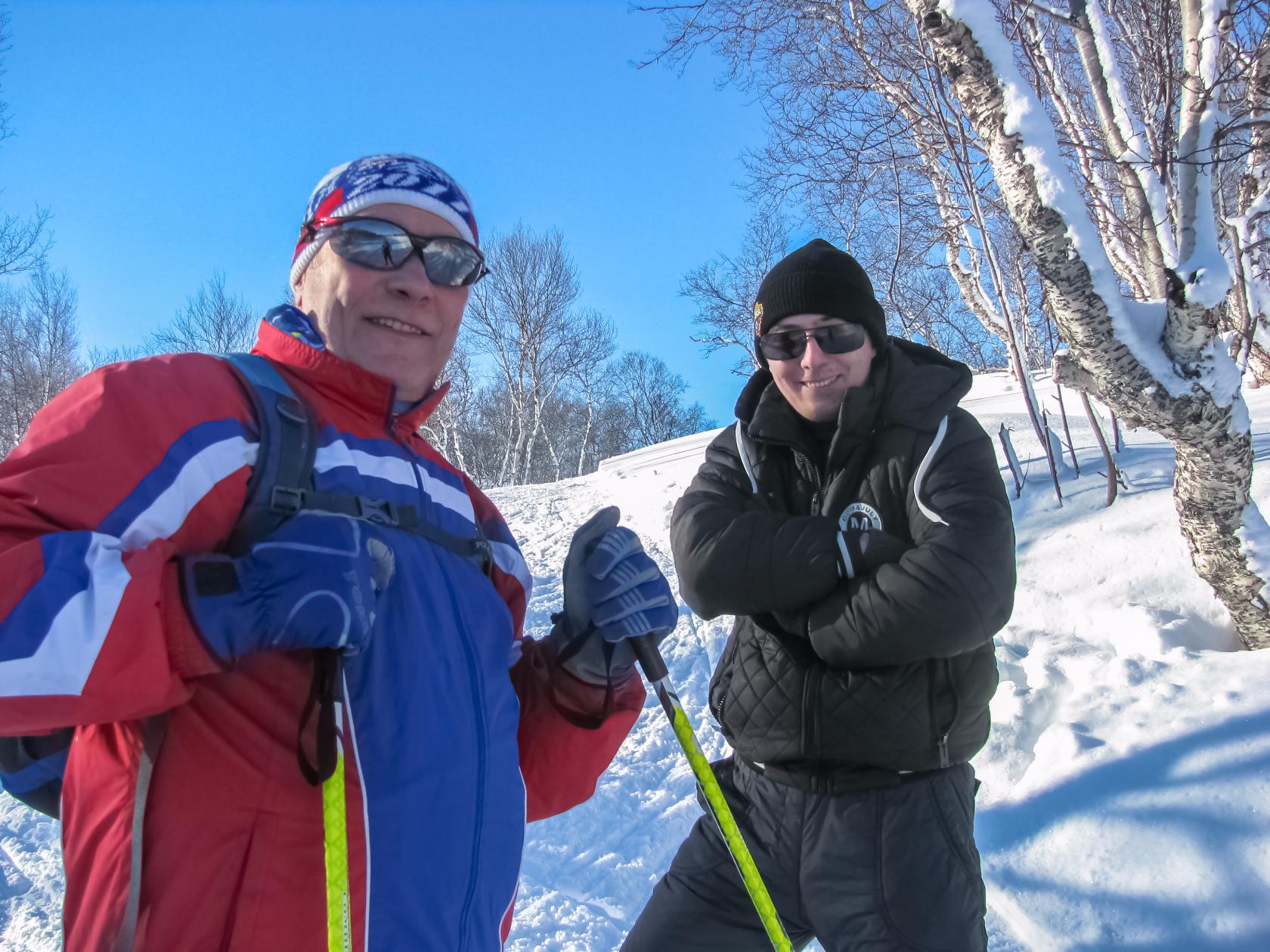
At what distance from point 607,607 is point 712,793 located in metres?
0.49

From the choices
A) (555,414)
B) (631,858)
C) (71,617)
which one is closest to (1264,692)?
(631,858)

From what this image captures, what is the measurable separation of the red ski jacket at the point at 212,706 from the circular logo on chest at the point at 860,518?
38.6 inches

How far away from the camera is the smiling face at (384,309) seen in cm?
135

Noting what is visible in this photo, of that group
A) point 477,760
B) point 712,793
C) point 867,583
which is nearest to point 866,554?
point 867,583

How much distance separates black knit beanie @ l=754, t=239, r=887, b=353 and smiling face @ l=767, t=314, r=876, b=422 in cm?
3

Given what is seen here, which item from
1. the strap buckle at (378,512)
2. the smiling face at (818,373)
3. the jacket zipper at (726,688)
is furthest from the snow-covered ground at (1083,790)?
the strap buckle at (378,512)

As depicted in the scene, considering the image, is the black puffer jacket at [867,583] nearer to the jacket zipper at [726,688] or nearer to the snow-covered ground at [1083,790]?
the jacket zipper at [726,688]

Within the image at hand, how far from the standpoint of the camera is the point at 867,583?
1674mm

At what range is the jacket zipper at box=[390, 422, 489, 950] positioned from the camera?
107 cm

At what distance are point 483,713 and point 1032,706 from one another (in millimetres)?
3264

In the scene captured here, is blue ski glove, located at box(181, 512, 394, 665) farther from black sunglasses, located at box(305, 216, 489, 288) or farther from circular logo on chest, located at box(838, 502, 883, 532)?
circular logo on chest, located at box(838, 502, 883, 532)

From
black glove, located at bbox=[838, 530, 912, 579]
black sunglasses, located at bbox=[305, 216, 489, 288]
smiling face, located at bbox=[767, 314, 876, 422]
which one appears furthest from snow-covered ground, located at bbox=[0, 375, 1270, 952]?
black sunglasses, located at bbox=[305, 216, 489, 288]

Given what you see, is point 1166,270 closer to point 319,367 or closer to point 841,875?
point 841,875

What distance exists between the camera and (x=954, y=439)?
70.7 inches
